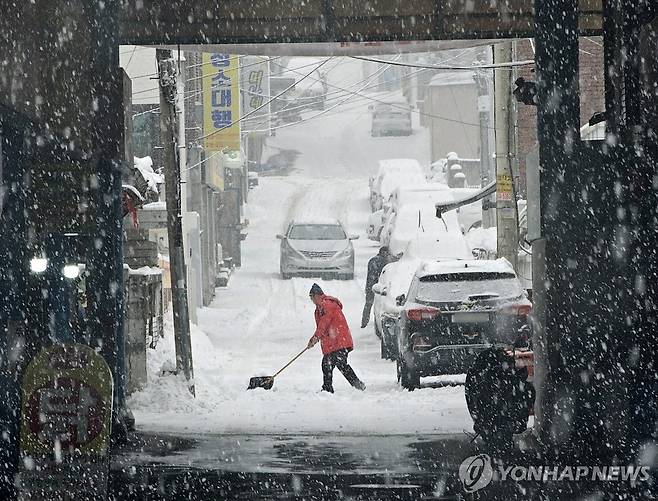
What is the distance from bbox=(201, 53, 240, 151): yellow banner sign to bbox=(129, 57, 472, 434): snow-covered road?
156 inches

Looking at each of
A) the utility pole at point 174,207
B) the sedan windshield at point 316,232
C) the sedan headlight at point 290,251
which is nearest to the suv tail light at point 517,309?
the utility pole at point 174,207

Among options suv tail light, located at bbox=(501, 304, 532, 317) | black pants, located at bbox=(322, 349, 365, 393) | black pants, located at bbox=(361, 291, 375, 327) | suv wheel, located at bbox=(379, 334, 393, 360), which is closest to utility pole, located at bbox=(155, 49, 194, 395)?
black pants, located at bbox=(322, 349, 365, 393)

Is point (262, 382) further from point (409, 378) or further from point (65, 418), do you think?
point (65, 418)

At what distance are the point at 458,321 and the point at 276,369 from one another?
5487 mm

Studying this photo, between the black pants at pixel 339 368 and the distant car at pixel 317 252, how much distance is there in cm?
1491

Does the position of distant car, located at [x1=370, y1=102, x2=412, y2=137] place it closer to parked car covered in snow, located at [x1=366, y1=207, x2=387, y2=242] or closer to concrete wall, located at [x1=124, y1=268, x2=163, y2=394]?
parked car covered in snow, located at [x1=366, y1=207, x2=387, y2=242]

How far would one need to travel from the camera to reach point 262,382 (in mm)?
16359

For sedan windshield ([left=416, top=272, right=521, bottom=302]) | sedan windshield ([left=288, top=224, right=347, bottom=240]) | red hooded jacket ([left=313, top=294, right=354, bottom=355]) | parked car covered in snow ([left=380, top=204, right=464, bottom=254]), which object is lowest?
sedan windshield ([left=288, top=224, right=347, bottom=240])

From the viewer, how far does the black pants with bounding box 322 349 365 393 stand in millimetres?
15977

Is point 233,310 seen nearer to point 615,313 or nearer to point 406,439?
point 406,439

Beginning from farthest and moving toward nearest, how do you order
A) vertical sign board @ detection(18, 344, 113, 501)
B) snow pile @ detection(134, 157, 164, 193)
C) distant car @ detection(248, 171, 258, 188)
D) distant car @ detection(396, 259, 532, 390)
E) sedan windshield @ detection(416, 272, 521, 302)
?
distant car @ detection(248, 171, 258, 188)
snow pile @ detection(134, 157, 164, 193)
sedan windshield @ detection(416, 272, 521, 302)
distant car @ detection(396, 259, 532, 390)
vertical sign board @ detection(18, 344, 113, 501)

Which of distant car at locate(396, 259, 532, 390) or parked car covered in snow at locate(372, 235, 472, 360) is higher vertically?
distant car at locate(396, 259, 532, 390)

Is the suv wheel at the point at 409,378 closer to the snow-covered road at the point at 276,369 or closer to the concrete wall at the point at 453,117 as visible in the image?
the snow-covered road at the point at 276,369

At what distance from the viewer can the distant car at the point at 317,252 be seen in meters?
31.1
